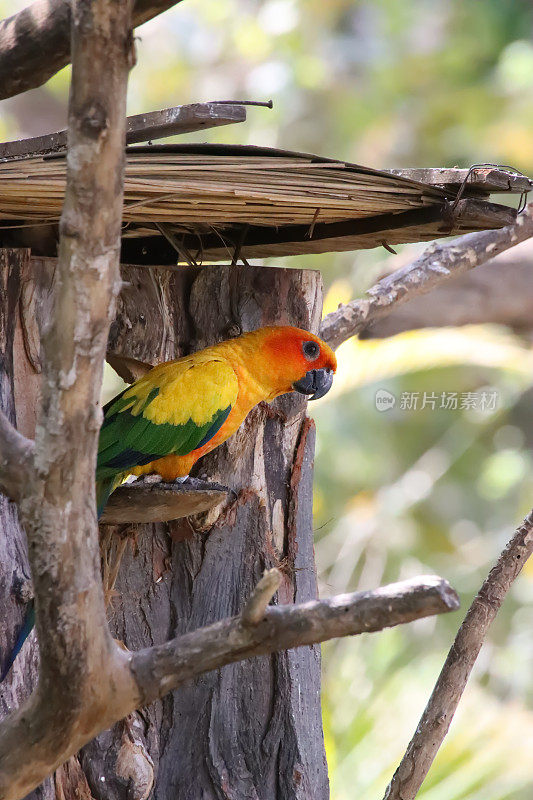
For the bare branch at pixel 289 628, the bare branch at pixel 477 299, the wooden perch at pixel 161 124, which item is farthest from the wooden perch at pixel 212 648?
the bare branch at pixel 477 299

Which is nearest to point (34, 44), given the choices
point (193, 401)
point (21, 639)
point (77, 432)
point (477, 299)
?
point (77, 432)

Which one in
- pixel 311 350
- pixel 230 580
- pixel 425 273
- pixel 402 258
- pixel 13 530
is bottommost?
pixel 230 580

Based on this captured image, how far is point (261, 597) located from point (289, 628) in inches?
2.9

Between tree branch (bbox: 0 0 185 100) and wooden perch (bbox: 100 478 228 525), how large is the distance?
811 millimetres

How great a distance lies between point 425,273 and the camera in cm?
269

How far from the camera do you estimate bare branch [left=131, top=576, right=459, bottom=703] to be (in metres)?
1.14

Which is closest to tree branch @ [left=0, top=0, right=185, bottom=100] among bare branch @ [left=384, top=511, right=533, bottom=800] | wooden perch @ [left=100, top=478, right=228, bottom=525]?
wooden perch @ [left=100, top=478, right=228, bottom=525]

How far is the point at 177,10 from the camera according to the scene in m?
7.63

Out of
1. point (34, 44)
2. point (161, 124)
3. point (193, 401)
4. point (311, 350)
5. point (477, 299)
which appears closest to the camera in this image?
point (34, 44)

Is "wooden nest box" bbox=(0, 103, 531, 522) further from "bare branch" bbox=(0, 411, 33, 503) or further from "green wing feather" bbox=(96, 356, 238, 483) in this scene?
"bare branch" bbox=(0, 411, 33, 503)

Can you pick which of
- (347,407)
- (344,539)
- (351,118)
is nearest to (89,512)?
(344,539)

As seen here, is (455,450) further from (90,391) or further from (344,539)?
(90,391)

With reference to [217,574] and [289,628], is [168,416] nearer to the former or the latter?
[217,574]

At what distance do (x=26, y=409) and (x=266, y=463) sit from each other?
1.89 feet
